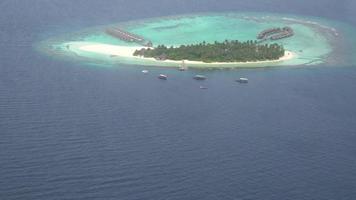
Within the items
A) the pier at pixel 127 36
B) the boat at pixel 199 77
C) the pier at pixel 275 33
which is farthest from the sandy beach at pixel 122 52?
the pier at pixel 275 33

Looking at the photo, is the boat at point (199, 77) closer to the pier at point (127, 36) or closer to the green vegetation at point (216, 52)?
the green vegetation at point (216, 52)

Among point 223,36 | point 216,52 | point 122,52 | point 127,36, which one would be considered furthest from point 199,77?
point 223,36

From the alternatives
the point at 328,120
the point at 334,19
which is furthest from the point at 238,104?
the point at 334,19

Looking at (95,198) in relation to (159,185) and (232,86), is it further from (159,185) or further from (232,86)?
(232,86)

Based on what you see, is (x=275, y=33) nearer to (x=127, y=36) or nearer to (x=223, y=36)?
(x=223, y=36)

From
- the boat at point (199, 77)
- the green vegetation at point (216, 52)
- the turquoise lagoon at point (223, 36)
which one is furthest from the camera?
the turquoise lagoon at point (223, 36)

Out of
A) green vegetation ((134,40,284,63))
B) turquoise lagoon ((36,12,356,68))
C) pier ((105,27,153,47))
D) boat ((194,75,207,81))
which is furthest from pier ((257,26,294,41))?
boat ((194,75,207,81))

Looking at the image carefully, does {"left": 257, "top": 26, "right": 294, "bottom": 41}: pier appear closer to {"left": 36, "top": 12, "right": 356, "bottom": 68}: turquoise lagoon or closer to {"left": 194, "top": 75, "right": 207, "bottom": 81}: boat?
{"left": 36, "top": 12, "right": 356, "bottom": 68}: turquoise lagoon
